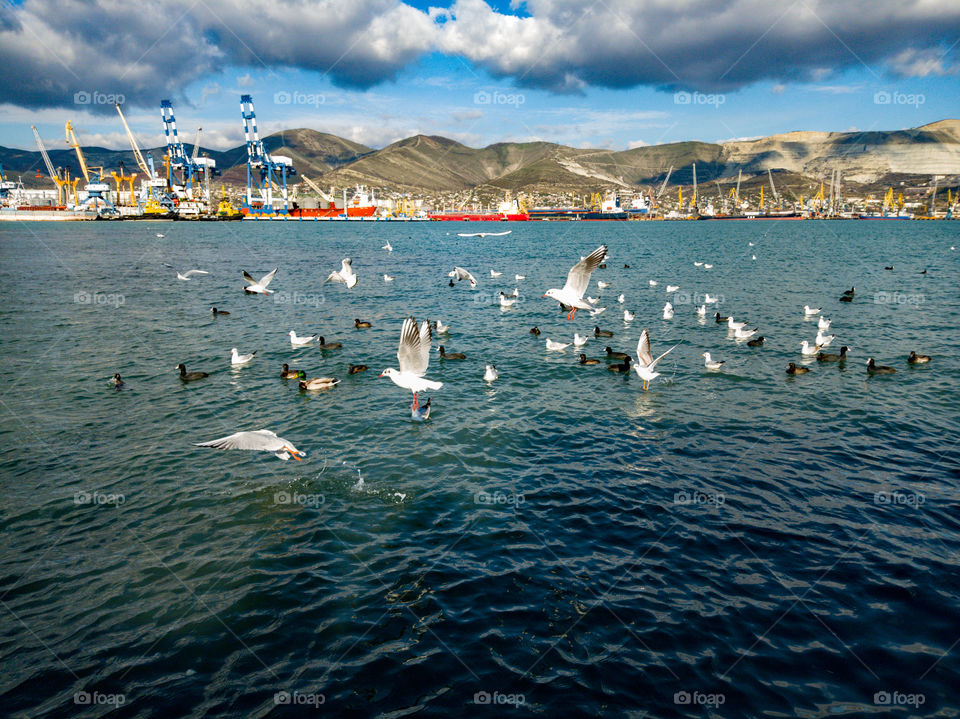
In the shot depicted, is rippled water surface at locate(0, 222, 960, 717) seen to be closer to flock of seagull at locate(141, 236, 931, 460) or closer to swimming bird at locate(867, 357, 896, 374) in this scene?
swimming bird at locate(867, 357, 896, 374)

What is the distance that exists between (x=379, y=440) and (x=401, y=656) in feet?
25.3

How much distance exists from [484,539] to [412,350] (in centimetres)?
491

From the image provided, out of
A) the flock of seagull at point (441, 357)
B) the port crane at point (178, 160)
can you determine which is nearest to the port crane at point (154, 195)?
the port crane at point (178, 160)

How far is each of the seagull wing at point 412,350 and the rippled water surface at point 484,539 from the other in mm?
2639

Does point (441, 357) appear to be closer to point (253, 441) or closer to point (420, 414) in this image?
point (420, 414)

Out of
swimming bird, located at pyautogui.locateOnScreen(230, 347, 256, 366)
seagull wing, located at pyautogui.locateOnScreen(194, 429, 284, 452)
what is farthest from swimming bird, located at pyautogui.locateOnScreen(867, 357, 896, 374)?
swimming bird, located at pyautogui.locateOnScreen(230, 347, 256, 366)

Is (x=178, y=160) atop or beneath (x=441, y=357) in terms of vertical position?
atop

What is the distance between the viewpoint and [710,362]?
20891mm

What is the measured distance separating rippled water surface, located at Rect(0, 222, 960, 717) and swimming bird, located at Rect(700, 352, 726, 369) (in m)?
0.75

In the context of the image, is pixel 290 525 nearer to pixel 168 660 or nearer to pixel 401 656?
pixel 168 660

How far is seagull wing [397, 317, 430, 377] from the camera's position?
1220cm

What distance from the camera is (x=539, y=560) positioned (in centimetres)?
966

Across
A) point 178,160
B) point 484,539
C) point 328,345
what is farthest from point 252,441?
point 178,160

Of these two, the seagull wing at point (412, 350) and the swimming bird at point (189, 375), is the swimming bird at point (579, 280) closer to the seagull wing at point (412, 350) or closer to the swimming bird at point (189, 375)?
the seagull wing at point (412, 350)
